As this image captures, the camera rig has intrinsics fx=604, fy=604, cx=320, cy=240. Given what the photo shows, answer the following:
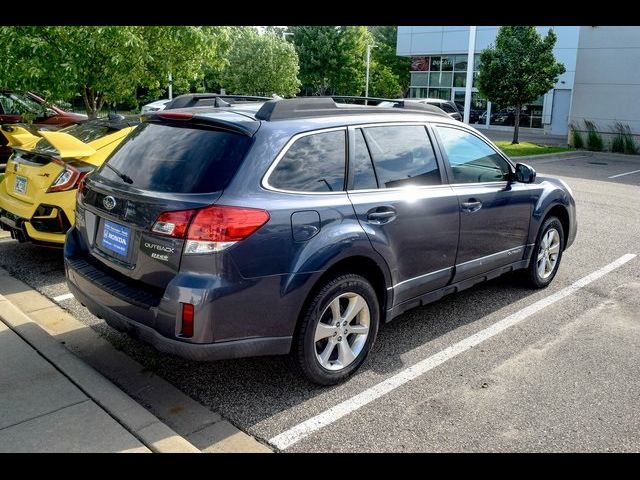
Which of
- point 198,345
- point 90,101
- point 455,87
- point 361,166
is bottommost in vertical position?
point 198,345

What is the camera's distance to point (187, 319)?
3195 millimetres

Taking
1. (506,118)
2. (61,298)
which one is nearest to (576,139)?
(506,118)

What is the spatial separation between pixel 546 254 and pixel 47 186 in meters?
4.79

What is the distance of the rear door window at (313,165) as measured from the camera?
3.54 meters

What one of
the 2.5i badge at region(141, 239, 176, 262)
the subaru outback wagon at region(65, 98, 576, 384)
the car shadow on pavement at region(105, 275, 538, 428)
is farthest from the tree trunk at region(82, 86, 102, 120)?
the 2.5i badge at region(141, 239, 176, 262)

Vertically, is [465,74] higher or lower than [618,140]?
higher

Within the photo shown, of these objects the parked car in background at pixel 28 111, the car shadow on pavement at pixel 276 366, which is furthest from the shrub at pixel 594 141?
the car shadow on pavement at pixel 276 366

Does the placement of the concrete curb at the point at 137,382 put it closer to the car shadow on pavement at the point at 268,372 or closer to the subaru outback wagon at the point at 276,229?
the car shadow on pavement at the point at 268,372

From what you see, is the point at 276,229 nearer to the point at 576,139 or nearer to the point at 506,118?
the point at 576,139

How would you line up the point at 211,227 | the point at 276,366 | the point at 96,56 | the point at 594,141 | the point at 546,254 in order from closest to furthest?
the point at 211,227
the point at 276,366
the point at 546,254
the point at 96,56
the point at 594,141

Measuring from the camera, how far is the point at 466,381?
13.0ft
